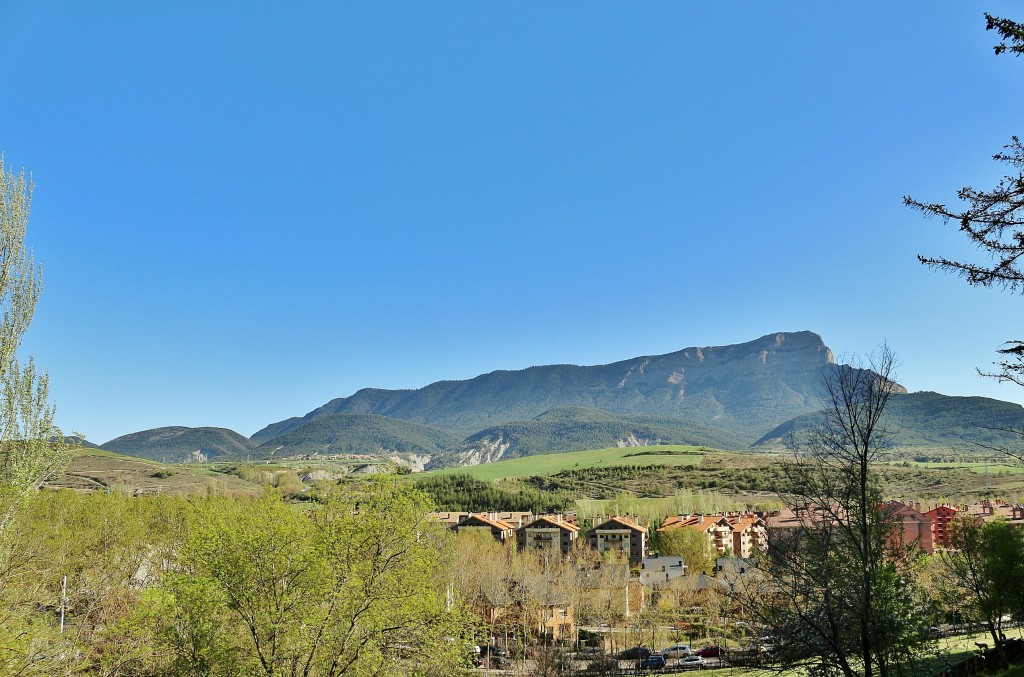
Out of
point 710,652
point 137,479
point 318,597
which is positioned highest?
point 318,597

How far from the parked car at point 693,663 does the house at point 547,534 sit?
162 feet

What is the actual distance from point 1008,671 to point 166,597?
29.1m

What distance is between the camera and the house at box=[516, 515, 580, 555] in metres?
90.7

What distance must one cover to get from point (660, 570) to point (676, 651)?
2576 centimetres

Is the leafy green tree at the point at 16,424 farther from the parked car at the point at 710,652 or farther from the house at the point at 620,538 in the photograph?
the house at the point at 620,538

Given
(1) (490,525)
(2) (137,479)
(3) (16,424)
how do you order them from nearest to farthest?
(3) (16,424), (1) (490,525), (2) (137,479)

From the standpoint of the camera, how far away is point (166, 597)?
1891 centimetres

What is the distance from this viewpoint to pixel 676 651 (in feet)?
143

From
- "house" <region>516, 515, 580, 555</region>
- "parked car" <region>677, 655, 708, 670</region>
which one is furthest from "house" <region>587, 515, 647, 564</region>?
"parked car" <region>677, 655, 708, 670</region>

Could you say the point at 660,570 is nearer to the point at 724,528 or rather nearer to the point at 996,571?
the point at 724,528

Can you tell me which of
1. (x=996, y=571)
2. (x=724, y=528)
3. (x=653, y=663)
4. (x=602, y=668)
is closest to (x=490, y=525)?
(x=724, y=528)

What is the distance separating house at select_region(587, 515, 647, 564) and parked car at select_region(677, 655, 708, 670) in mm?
45960

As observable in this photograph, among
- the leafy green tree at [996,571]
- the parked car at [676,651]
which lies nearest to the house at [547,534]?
the parked car at [676,651]

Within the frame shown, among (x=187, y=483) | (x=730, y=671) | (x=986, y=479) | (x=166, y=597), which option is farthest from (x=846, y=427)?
(x=986, y=479)
